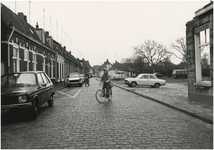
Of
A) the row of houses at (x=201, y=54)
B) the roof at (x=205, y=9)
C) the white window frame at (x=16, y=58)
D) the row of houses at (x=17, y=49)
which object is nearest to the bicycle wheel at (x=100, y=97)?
the row of houses at (x=201, y=54)

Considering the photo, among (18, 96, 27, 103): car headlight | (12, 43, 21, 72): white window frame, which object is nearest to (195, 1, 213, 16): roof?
(18, 96, 27, 103): car headlight

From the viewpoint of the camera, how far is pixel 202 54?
32.3 ft

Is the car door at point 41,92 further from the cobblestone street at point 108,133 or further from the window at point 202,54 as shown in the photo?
the window at point 202,54

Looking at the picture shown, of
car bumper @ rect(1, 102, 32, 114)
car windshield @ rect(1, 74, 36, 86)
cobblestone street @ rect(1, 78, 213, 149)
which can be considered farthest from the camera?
car windshield @ rect(1, 74, 36, 86)

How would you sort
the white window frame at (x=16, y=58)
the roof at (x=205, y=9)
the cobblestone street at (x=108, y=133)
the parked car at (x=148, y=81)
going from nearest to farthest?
1. the cobblestone street at (x=108, y=133)
2. the roof at (x=205, y=9)
3. the white window frame at (x=16, y=58)
4. the parked car at (x=148, y=81)

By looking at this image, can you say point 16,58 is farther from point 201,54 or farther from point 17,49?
point 201,54

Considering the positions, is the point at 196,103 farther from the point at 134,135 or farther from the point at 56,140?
the point at 56,140

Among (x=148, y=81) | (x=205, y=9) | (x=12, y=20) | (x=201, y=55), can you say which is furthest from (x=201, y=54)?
(x=12, y=20)

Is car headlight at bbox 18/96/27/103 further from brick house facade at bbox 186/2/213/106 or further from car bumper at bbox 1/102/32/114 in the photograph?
brick house facade at bbox 186/2/213/106

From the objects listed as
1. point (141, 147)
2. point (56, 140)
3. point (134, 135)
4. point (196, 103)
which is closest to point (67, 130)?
point (56, 140)

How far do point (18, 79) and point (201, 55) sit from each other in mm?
7707

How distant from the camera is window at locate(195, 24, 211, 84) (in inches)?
366

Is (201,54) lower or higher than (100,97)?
higher

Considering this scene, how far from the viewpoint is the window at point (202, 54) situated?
30.5ft
